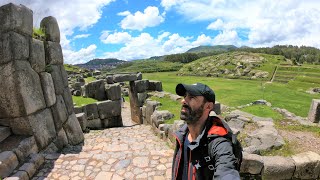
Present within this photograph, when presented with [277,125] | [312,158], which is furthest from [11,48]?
[277,125]

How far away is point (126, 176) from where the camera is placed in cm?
624

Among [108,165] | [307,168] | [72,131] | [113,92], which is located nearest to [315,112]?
[307,168]

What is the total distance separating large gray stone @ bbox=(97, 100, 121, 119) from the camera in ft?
50.0

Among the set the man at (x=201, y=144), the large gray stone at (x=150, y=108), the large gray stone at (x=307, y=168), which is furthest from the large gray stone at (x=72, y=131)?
the large gray stone at (x=307, y=168)

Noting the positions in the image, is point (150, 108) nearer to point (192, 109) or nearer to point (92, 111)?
point (92, 111)

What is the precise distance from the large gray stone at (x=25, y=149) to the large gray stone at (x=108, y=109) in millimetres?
8038

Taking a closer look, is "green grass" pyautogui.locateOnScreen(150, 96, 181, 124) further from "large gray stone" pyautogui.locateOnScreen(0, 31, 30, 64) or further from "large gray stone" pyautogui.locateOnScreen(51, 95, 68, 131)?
"large gray stone" pyautogui.locateOnScreen(0, 31, 30, 64)

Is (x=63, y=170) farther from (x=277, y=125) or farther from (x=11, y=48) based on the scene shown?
(x=277, y=125)

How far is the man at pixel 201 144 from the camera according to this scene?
2580 millimetres

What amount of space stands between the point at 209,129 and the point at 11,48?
231 inches

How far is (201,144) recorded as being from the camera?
2.84 metres

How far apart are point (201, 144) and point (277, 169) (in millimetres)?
3844

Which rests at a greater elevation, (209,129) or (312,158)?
(209,129)

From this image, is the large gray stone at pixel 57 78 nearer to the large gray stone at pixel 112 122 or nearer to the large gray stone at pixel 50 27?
the large gray stone at pixel 50 27
